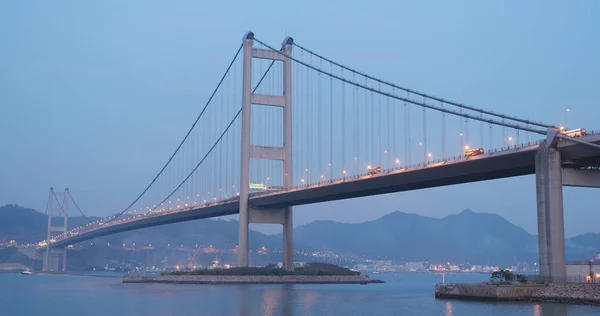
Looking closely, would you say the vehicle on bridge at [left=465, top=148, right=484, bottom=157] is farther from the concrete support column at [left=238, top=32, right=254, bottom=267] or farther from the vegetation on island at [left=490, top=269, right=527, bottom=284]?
the concrete support column at [left=238, top=32, right=254, bottom=267]

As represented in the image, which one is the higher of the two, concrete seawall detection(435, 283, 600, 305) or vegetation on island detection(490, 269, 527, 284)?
vegetation on island detection(490, 269, 527, 284)

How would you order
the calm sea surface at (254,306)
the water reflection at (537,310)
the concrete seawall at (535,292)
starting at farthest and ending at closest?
1. the concrete seawall at (535,292)
2. the calm sea surface at (254,306)
3. the water reflection at (537,310)

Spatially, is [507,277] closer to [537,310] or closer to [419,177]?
[537,310]

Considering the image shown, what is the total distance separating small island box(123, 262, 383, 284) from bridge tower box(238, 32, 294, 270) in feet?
5.22

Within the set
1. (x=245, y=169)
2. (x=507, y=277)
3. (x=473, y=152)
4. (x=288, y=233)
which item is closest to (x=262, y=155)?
(x=245, y=169)

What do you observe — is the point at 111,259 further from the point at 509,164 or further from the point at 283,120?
the point at 509,164

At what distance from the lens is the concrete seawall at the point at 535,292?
38.9m

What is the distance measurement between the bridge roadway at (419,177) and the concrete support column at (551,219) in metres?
1.05

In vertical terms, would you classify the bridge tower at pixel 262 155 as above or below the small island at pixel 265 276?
above

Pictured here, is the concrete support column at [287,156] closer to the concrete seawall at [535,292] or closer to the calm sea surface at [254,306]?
the calm sea surface at [254,306]

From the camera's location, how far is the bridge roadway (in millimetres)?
43562

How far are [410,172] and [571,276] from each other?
15.6 metres

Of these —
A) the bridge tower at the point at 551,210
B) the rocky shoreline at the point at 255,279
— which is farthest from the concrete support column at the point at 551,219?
the rocky shoreline at the point at 255,279

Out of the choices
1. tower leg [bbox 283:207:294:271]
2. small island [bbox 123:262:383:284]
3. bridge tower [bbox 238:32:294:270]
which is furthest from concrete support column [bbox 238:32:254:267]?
tower leg [bbox 283:207:294:271]
